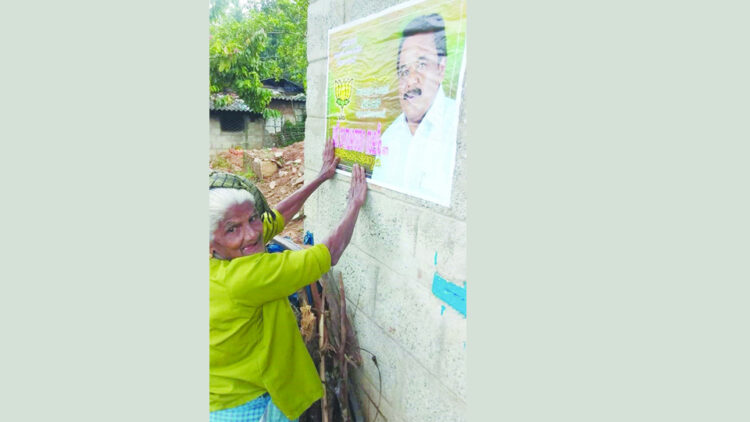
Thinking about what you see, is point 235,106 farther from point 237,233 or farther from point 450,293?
point 450,293

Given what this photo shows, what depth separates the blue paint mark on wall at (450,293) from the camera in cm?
174

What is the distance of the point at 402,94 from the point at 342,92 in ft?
2.45

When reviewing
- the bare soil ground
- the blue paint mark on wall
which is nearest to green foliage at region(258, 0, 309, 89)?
the blue paint mark on wall

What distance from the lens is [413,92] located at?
1972mm

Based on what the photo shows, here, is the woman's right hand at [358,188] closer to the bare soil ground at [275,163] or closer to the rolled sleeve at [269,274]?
the rolled sleeve at [269,274]

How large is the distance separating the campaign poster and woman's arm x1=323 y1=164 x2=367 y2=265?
0.08 meters

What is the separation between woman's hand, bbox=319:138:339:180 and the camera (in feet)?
9.43

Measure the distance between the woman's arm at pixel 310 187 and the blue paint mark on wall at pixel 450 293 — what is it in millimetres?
1187

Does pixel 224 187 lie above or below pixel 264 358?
above

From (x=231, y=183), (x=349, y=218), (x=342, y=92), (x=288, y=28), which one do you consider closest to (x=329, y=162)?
(x=342, y=92)

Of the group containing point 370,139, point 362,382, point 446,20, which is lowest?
point 362,382

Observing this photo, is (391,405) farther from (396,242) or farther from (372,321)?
(396,242)

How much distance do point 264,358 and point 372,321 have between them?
2.32 ft

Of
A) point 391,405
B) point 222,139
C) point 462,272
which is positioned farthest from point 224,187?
point 222,139
